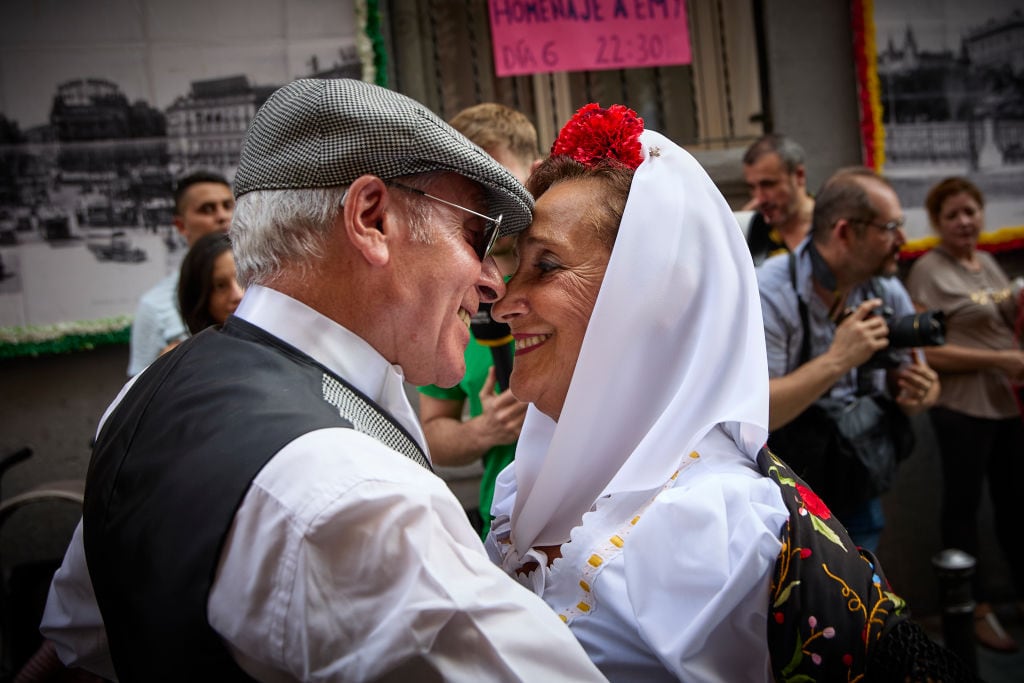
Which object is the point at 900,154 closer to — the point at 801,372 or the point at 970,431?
the point at 970,431

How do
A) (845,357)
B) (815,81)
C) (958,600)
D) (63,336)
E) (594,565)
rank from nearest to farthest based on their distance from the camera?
(594,565), (845,357), (958,600), (63,336), (815,81)

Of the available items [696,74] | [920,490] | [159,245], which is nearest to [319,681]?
[159,245]

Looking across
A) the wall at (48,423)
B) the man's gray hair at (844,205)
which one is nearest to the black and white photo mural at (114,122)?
the wall at (48,423)

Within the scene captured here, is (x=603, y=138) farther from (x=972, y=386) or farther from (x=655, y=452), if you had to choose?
(x=972, y=386)

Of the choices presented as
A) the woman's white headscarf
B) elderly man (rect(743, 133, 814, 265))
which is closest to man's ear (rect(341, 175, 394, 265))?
the woman's white headscarf

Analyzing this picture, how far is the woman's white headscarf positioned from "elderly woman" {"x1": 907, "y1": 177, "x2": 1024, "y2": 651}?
3.24m

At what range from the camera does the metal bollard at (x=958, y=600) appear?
120 inches

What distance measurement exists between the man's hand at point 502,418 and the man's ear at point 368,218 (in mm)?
1180

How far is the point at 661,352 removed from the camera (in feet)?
5.49

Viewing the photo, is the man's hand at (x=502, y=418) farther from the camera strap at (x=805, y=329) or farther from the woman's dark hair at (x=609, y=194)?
the camera strap at (x=805, y=329)

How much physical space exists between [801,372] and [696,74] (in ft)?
7.92

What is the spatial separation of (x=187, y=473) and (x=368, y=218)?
18.7 inches

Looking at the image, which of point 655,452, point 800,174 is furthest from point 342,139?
point 800,174

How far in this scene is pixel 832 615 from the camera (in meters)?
1.36
